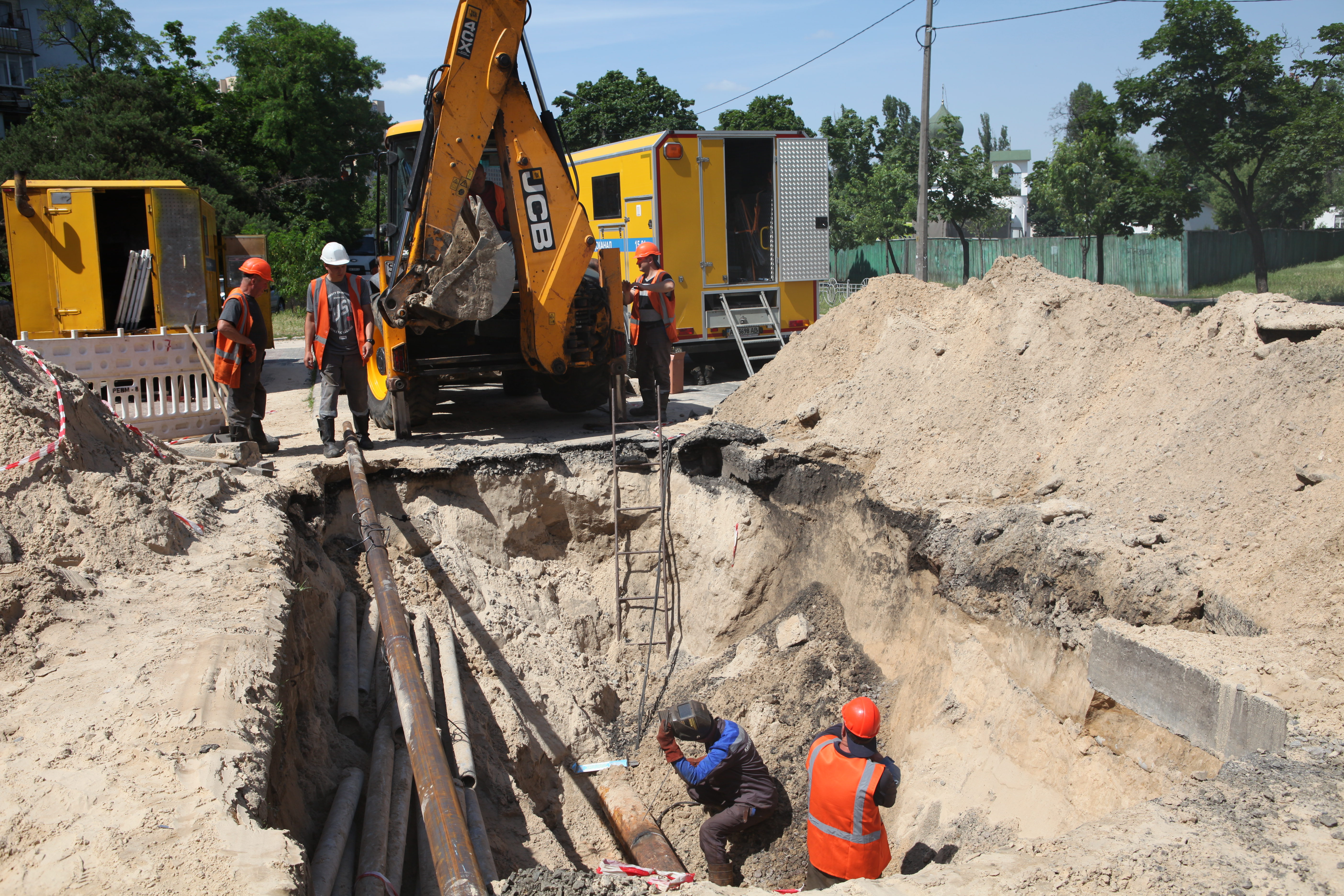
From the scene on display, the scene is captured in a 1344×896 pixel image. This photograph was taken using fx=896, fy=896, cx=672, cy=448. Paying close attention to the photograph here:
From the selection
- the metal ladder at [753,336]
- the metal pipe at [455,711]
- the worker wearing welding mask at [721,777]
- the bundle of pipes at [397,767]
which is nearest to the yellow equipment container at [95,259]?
the metal ladder at [753,336]

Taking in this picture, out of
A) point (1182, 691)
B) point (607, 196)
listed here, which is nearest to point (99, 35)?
point (607, 196)

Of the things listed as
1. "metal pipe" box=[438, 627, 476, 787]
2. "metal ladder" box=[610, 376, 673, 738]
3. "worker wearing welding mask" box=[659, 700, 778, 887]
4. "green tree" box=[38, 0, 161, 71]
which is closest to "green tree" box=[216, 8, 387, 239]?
"green tree" box=[38, 0, 161, 71]

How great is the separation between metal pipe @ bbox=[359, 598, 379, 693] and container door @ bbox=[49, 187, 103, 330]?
7852mm

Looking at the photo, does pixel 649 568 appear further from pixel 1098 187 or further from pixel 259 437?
pixel 1098 187

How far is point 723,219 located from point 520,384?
12.5ft

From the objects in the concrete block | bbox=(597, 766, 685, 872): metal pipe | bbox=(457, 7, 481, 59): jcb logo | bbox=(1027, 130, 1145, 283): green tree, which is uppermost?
bbox=(1027, 130, 1145, 283): green tree

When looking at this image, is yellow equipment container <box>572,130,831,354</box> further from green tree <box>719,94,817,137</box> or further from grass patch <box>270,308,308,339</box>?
green tree <box>719,94,817,137</box>

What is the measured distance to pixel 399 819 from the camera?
13.8ft

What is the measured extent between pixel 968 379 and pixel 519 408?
5.35 meters

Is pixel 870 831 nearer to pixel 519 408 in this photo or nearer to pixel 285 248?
pixel 519 408

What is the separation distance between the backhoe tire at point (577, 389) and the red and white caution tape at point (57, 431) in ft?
14.3

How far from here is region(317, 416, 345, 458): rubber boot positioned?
7695 millimetres

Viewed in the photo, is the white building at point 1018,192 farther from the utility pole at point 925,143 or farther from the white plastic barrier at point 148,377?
the white plastic barrier at point 148,377

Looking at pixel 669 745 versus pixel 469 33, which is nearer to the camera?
pixel 669 745
